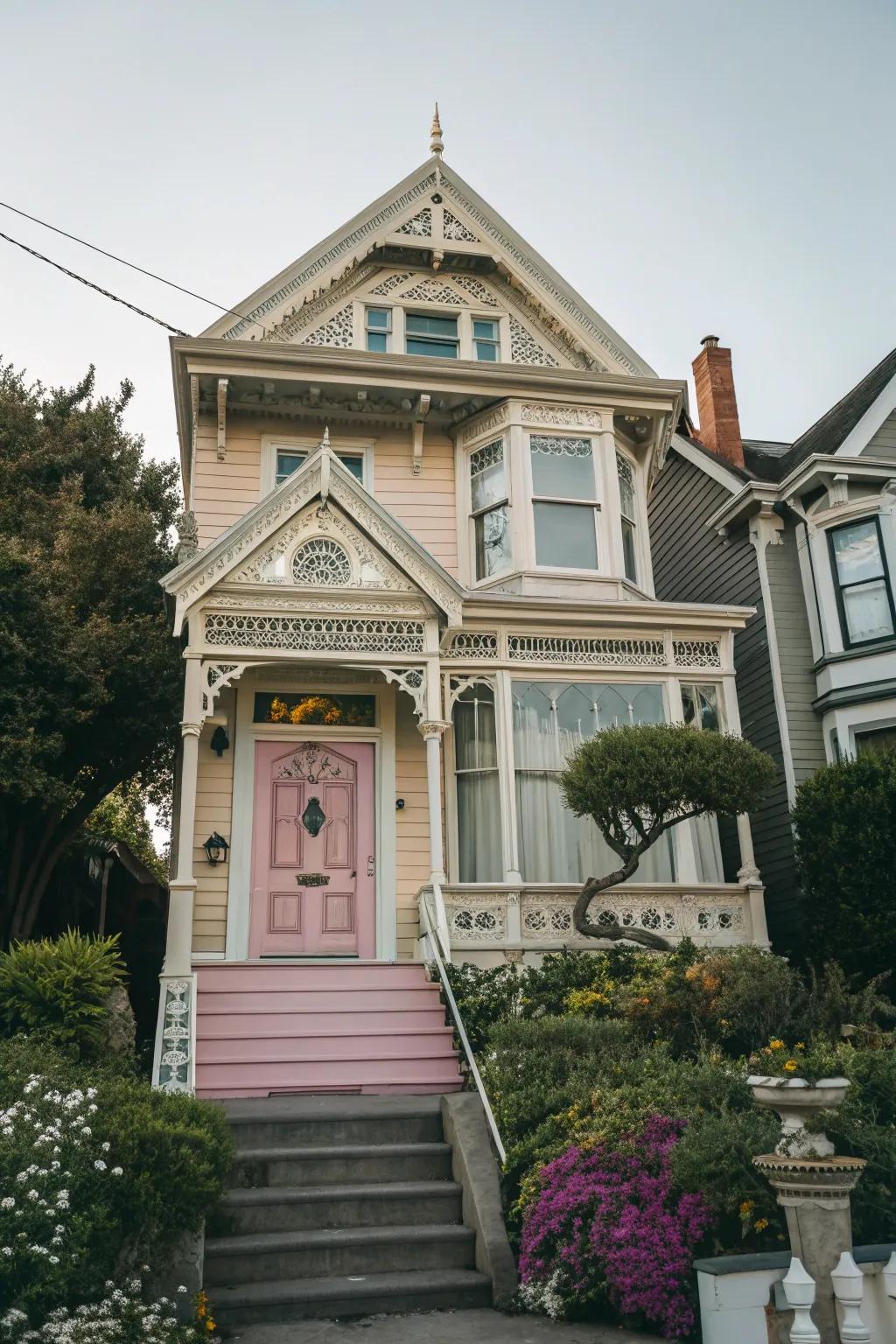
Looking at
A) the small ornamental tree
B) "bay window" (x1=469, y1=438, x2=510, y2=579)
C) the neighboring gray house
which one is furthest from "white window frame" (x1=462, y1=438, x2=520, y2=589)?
the neighboring gray house

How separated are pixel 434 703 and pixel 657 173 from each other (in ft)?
20.7

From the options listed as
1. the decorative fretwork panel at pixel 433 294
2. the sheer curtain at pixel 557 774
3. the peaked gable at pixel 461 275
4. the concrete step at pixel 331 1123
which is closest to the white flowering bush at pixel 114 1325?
the concrete step at pixel 331 1123

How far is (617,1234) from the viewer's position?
19.6ft

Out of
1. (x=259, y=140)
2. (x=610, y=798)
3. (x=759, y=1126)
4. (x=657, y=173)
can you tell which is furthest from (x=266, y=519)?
(x=759, y=1126)

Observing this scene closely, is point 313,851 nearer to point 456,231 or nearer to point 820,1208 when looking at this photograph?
point 820,1208

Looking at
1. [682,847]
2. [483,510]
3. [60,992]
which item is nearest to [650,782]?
[682,847]

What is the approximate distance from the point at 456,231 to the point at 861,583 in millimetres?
7528

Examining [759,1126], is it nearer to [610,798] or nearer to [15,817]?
[610,798]

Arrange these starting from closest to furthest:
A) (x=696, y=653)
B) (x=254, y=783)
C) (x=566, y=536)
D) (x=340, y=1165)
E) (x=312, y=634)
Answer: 1. (x=340, y=1165)
2. (x=312, y=634)
3. (x=254, y=783)
4. (x=696, y=653)
5. (x=566, y=536)

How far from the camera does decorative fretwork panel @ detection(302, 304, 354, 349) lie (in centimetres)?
1484

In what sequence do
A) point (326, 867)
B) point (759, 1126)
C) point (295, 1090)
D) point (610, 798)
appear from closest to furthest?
point (759, 1126), point (295, 1090), point (610, 798), point (326, 867)

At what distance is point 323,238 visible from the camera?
48.9ft

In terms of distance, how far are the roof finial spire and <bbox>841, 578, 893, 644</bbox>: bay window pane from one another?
336 inches

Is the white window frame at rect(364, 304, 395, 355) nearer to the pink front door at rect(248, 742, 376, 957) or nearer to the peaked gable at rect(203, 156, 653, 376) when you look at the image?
the peaked gable at rect(203, 156, 653, 376)
